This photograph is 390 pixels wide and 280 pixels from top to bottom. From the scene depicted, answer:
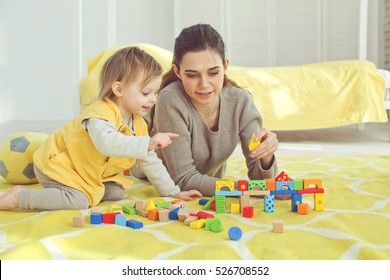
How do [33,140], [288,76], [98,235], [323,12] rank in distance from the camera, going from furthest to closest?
1. [323,12]
2. [288,76]
3. [33,140]
4. [98,235]

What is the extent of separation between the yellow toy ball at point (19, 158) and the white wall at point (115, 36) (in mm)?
2182

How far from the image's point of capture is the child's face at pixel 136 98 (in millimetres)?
1351

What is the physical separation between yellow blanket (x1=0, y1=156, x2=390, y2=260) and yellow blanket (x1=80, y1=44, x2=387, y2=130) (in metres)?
1.44

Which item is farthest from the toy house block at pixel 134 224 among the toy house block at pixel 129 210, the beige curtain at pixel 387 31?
the beige curtain at pixel 387 31

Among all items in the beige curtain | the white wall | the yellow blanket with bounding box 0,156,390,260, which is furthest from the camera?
the beige curtain

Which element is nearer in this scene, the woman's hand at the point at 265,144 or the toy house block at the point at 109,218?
the toy house block at the point at 109,218

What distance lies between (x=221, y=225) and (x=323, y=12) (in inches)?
122

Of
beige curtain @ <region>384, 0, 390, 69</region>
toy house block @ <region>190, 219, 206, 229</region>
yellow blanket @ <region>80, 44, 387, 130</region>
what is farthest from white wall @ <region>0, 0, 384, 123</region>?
toy house block @ <region>190, 219, 206, 229</region>

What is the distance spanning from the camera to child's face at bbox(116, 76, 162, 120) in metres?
1.35

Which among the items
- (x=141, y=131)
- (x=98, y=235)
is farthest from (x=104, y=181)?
(x=98, y=235)

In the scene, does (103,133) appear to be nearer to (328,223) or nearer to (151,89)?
(151,89)

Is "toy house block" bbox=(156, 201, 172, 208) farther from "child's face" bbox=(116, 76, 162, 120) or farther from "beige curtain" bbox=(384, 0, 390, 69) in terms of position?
"beige curtain" bbox=(384, 0, 390, 69)

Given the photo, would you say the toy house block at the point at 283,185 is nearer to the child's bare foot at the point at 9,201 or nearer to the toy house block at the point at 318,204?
the toy house block at the point at 318,204
